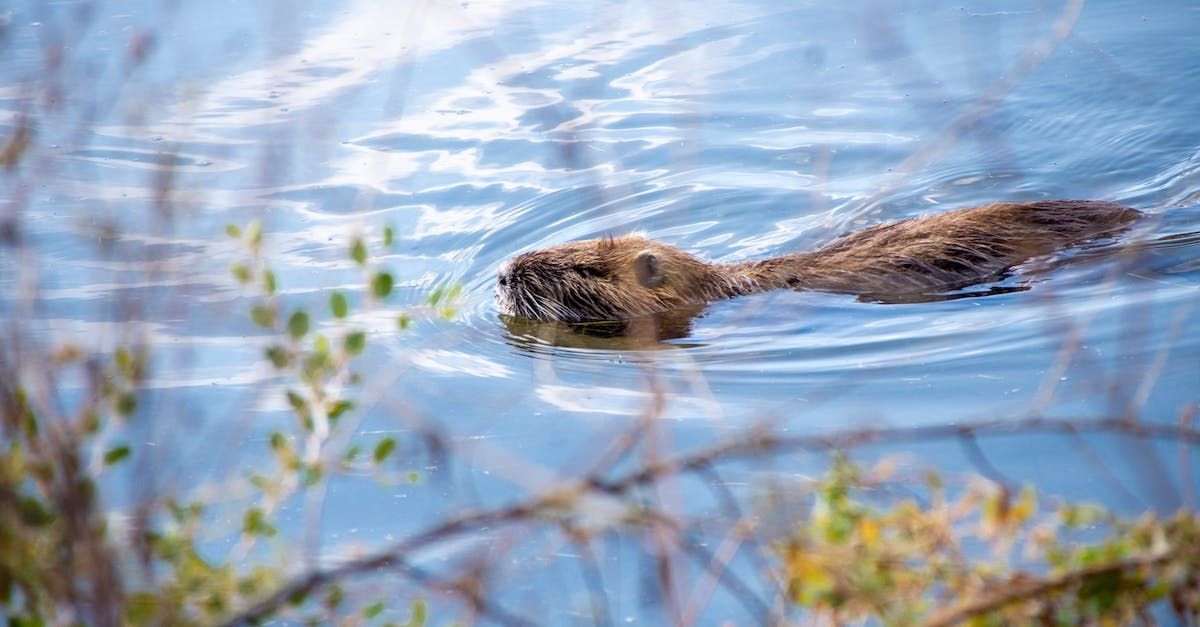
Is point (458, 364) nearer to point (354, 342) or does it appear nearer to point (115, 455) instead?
point (354, 342)

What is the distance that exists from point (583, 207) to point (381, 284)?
4707 mm

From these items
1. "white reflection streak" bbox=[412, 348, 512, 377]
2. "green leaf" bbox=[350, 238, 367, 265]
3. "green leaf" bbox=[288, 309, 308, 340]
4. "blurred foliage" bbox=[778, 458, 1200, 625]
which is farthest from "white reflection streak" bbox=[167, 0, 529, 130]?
"blurred foliage" bbox=[778, 458, 1200, 625]

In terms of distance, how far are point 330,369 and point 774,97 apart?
6.10 m

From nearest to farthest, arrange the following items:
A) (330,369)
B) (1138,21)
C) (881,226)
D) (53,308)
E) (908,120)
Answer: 1. (330,369)
2. (53,308)
3. (881,226)
4. (908,120)
5. (1138,21)

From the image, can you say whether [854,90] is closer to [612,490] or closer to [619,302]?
[619,302]

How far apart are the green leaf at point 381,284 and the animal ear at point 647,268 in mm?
3169

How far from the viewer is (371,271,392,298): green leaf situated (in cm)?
179

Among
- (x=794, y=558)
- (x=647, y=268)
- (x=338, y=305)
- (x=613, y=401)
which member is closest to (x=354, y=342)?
(x=338, y=305)

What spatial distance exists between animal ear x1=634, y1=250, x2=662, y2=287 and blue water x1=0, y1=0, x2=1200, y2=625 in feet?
1.01

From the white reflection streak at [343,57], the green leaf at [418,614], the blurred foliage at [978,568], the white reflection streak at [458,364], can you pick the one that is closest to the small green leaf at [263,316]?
the green leaf at [418,614]

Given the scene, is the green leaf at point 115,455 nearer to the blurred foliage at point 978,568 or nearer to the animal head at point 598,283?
the blurred foliage at point 978,568

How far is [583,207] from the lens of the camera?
6480mm

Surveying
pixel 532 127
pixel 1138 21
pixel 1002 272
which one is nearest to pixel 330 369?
pixel 1002 272

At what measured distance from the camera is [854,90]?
298 inches
